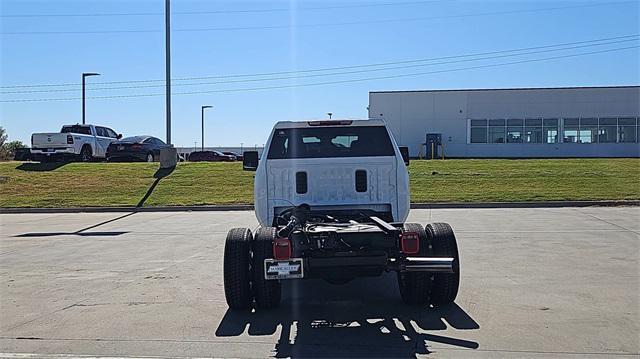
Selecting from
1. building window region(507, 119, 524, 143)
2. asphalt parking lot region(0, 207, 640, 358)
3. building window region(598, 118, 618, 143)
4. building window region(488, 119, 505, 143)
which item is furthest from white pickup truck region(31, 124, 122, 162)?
building window region(598, 118, 618, 143)

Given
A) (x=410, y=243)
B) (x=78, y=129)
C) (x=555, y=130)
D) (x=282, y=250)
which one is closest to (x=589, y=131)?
(x=555, y=130)

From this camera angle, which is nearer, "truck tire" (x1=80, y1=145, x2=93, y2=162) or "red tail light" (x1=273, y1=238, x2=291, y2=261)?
"red tail light" (x1=273, y1=238, x2=291, y2=261)

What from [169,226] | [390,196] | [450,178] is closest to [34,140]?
[169,226]

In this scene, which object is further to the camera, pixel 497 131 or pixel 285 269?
pixel 497 131

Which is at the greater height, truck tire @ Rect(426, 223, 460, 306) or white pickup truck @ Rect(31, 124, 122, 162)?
white pickup truck @ Rect(31, 124, 122, 162)

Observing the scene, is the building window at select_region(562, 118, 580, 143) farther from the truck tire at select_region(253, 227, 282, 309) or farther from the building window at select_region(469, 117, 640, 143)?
the truck tire at select_region(253, 227, 282, 309)

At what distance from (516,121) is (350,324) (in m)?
43.8

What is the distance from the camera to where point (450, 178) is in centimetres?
2552

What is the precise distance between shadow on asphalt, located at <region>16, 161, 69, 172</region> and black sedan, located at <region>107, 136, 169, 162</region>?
2.13 m

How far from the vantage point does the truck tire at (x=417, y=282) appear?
6773mm

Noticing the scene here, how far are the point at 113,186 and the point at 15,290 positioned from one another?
1705cm

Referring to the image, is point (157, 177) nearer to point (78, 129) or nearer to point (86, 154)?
point (86, 154)

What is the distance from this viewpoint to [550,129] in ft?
155

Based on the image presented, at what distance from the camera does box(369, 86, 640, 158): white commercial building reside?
46.8 meters
